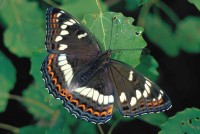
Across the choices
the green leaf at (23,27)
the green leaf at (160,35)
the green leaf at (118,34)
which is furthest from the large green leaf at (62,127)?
the green leaf at (160,35)

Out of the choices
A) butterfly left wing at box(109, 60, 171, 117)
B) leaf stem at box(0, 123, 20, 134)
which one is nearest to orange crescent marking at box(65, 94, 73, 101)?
butterfly left wing at box(109, 60, 171, 117)

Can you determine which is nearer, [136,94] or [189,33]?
[136,94]

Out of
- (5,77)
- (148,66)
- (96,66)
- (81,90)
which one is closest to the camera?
(81,90)

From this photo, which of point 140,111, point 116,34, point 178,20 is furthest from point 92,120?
point 178,20

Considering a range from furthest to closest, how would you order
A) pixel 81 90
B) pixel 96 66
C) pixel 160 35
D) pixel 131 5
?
pixel 160 35, pixel 131 5, pixel 96 66, pixel 81 90

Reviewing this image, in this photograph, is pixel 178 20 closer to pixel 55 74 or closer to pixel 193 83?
pixel 193 83

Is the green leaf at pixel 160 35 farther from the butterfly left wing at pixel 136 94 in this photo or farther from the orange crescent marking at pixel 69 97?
the orange crescent marking at pixel 69 97

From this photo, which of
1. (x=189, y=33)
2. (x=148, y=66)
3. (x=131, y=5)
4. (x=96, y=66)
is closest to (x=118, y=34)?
(x=96, y=66)

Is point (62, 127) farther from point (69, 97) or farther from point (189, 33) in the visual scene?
point (189, 33)
